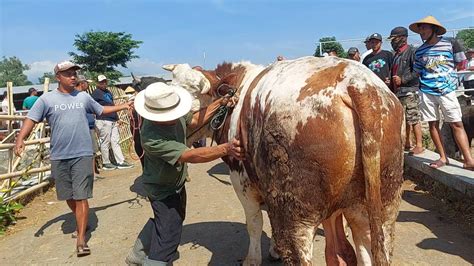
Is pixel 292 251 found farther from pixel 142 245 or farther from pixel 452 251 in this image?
pixel 452 251

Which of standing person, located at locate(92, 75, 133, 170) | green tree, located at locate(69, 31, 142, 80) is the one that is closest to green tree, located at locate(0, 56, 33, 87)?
green tree, located at locate(69, 31, 142, 80)

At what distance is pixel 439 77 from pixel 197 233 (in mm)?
3469

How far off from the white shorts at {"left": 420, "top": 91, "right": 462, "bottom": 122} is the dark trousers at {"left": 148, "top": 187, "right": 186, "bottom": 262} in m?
3.29

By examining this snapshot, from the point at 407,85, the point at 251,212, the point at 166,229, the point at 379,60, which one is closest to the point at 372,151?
the point at 251,212

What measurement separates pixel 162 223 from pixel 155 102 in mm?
1026

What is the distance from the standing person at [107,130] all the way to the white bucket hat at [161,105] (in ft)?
18.5

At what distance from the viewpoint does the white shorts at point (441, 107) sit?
4.78 metres

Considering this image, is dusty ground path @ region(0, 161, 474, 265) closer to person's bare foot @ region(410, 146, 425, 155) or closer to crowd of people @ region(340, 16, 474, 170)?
person's bare foot @ region(410, 146, 425, 155)

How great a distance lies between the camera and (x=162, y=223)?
3490 millimetres

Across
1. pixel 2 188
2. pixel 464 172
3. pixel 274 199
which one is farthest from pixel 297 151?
pixel 2 188

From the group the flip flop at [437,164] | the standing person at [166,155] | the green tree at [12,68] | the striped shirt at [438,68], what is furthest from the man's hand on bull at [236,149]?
the green tree at [12,68]

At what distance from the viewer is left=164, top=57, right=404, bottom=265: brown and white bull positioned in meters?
2.39

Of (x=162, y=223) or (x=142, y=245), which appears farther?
(x=142, y=245)

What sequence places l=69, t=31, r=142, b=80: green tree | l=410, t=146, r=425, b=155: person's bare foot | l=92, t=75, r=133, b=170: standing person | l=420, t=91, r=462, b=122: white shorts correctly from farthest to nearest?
l=69, t=31, r=142, b=80: green tree < l=92, t=75, r=133, b=170: standing person < l=410, t=146, r=425, b=155: person's bare foot < l=420, t=91, r=462, b=122: white shorts
